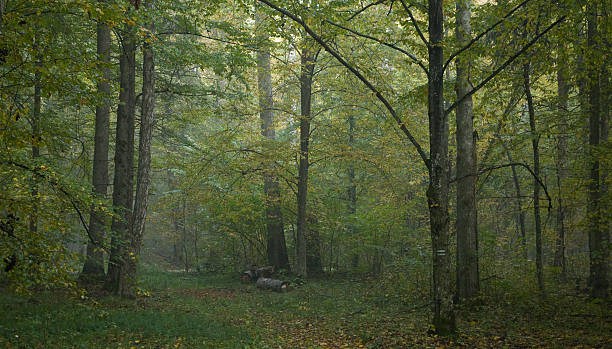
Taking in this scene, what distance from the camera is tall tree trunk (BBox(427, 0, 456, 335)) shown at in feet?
20.7

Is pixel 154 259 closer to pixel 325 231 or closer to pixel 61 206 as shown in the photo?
pixel 325 231

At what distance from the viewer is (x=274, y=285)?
13.1 meters

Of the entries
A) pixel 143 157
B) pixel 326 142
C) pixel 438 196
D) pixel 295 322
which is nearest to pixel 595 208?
pixel 438 196

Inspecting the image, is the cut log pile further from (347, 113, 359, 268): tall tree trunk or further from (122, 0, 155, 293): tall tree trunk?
(122, 0, 155, 293): tall tree trunk

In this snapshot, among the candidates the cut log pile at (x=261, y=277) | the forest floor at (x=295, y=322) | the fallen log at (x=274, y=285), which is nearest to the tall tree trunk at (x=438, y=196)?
the forest floor at (x=295, y=322)

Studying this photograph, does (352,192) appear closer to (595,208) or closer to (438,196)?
(595,208)

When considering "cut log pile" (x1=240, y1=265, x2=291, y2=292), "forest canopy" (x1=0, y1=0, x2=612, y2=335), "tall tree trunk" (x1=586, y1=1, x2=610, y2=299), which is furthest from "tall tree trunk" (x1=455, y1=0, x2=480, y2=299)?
"cut log pile" (x1=240, y1=265, x2=291, y2=292)

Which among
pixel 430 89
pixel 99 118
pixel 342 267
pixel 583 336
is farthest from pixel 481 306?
pixel 99 118

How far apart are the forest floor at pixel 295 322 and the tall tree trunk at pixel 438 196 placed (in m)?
0.48

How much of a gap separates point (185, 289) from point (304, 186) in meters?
5.58

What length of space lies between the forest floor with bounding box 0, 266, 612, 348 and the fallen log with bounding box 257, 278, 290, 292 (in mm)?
1744

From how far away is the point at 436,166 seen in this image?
6500 millimetres

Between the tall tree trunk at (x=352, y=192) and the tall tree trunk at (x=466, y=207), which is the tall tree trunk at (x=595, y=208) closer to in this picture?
the tall tree trunk at (x=466, y=207)

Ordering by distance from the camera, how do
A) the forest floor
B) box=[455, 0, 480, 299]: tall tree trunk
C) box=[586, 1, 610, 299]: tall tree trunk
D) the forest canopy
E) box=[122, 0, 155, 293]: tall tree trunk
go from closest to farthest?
the forest canopy, the forest floor, box=[586, 1, 610, 299]: tall tree trunk, box=[455, 0, 480, 299]: tall tree trunk, box=[122, 0, 155, 293]: tall tree trunk
